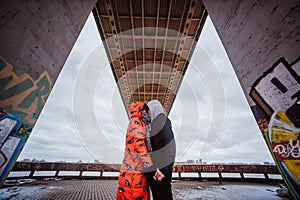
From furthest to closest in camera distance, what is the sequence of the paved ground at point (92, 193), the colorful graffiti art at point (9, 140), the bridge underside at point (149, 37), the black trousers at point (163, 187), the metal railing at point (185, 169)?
the metal railing at point (185, 169) → the bridge underside at point (149, 37) → the paved ground at point (92, 193) → the black trousers at point (163, 187) → the colorful graffiti art at point (9, 140)

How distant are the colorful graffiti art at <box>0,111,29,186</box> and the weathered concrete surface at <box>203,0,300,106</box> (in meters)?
4.41

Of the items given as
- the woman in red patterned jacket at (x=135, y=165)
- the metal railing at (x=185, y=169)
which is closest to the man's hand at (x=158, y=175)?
the woman in red patterned jacket at (x=135, y=165)

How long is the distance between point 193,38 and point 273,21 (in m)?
5.70

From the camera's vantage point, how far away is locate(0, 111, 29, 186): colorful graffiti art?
201 cm

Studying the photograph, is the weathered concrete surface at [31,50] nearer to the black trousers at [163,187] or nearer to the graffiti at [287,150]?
the black trousers at [163,187]

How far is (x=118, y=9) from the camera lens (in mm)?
6340

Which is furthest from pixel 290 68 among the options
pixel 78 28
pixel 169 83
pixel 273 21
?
pixel 169 83

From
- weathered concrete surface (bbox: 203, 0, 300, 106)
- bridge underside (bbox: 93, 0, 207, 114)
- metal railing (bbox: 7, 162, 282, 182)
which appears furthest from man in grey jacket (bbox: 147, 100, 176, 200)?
metal railing (bbox: 7, 162, 282, 182)

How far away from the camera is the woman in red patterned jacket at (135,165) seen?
2.17m

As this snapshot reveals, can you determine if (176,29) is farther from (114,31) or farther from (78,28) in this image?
(78,28)

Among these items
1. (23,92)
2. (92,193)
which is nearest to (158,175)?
(23,92)

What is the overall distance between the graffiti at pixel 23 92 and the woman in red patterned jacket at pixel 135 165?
1825 mm

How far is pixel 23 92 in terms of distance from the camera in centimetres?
232

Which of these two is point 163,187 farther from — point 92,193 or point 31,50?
point 92,193
